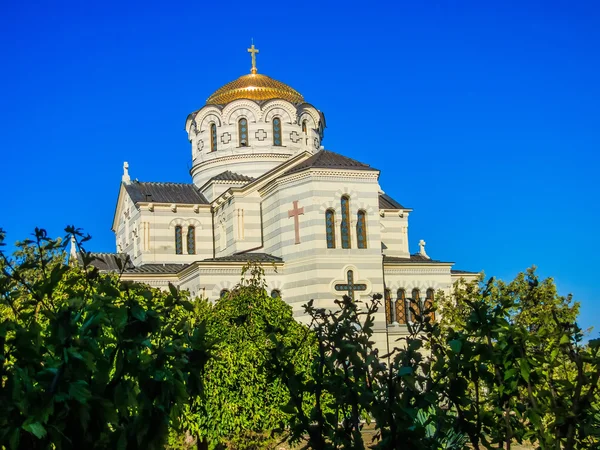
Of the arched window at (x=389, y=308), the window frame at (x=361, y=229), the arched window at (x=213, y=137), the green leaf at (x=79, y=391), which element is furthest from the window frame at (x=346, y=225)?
the green leaf at (x=79, y=391)

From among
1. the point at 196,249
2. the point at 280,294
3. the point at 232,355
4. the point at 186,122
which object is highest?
the point at 186,122

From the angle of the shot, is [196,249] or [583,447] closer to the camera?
[583,447]

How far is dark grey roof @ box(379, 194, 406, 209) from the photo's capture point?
133ft

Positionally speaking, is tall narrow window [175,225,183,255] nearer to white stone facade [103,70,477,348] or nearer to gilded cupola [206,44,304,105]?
white stone facade [103,70,477,348]

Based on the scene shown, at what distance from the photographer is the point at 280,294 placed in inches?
1294

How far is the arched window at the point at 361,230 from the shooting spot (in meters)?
32.7

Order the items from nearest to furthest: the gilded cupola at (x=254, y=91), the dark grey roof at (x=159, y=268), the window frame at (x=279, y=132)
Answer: the dark grey roof at (x=159, y=268) → the window frame at (x=279, y=132) → the gilded cupola at (x=254, y=91)

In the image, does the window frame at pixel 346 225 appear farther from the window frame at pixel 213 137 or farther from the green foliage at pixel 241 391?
the green foliage at pixel 241 391

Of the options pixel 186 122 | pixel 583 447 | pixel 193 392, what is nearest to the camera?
pixel 193 392

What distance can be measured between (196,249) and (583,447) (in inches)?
1325

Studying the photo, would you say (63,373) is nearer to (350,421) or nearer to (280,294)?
(350,421)

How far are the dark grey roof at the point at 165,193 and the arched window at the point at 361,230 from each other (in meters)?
10.4

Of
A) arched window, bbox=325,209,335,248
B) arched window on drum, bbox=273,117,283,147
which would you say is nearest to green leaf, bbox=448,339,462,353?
arched window, bbox=325,209,335,248

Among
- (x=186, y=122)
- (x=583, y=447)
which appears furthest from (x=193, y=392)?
(x=186, y=122)
